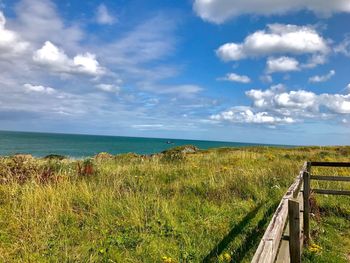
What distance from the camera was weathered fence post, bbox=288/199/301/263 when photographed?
13.4 ft

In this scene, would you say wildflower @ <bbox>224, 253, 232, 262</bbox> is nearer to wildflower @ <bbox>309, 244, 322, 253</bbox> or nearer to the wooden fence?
the wooden fence

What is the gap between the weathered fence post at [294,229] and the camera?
409 centimetres

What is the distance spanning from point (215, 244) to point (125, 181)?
17.7ft

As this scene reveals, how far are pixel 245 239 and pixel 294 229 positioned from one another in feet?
9.37

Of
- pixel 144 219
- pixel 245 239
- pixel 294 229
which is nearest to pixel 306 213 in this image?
pixel 245 239

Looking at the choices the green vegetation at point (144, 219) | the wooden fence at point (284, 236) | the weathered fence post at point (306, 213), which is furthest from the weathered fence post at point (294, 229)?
the weathered fence post at point (306, 213)

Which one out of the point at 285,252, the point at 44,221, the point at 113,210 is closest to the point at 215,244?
the point at 285,252

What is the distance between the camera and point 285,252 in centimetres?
431

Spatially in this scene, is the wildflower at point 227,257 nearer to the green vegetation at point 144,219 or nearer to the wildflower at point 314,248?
the green vegetation at point 144,219

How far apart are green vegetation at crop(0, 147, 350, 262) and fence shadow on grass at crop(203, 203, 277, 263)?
0.07 ft

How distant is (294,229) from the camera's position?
13.5 ft

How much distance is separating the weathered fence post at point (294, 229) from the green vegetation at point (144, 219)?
1463 millimetres

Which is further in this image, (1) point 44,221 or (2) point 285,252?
(1) point 44,221

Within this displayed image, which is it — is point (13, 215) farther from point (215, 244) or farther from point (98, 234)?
point (215, 244)
